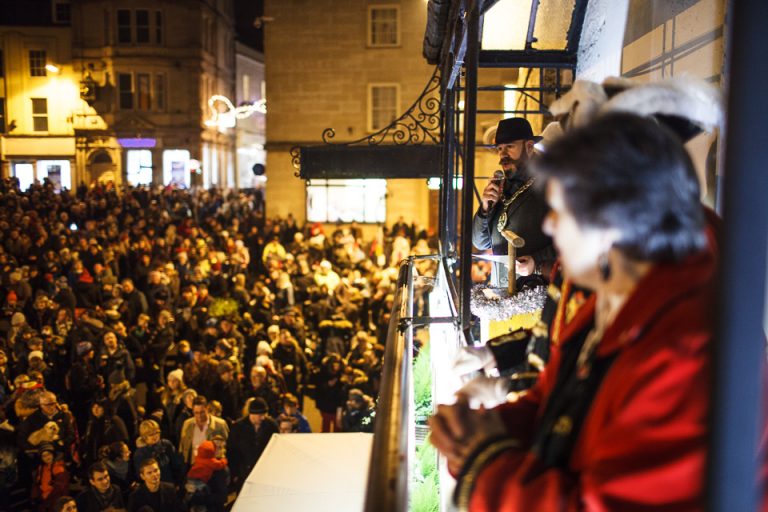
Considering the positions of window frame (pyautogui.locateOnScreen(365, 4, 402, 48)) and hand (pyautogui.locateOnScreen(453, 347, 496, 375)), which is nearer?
hand (pyautogui.locateOnScreen(453, 347, 496, 375))

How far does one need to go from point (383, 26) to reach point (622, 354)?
24.4m

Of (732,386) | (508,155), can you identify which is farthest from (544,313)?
(508,155)

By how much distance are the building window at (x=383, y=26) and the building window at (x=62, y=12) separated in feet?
80.0

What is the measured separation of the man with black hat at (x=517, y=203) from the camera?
12.1ft

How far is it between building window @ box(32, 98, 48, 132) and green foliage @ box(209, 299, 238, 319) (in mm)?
34359

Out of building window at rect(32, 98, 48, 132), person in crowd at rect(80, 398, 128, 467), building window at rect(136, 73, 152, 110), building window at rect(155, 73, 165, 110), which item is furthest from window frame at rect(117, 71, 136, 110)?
person in crowd at rect(80, 398, 128, 467)

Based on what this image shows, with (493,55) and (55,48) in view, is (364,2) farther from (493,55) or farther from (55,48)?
(55,48)

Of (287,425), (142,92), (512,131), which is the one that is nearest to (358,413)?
(287,425)

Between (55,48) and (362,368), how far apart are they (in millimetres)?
38459

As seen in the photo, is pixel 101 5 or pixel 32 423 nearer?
pixel 32 423

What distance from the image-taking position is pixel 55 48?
40.3 m

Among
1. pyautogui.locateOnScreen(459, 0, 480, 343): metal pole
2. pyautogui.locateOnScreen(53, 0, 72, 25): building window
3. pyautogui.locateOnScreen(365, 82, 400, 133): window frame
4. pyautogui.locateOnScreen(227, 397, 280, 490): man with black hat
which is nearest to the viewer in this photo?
pyautogui.locateOnScreen(459, 0, 480, 343): metal pole

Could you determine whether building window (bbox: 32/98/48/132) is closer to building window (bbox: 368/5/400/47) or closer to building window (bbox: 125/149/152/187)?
building window (bbox: 125/149/152/187)

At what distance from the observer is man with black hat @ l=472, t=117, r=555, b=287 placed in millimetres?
3693
